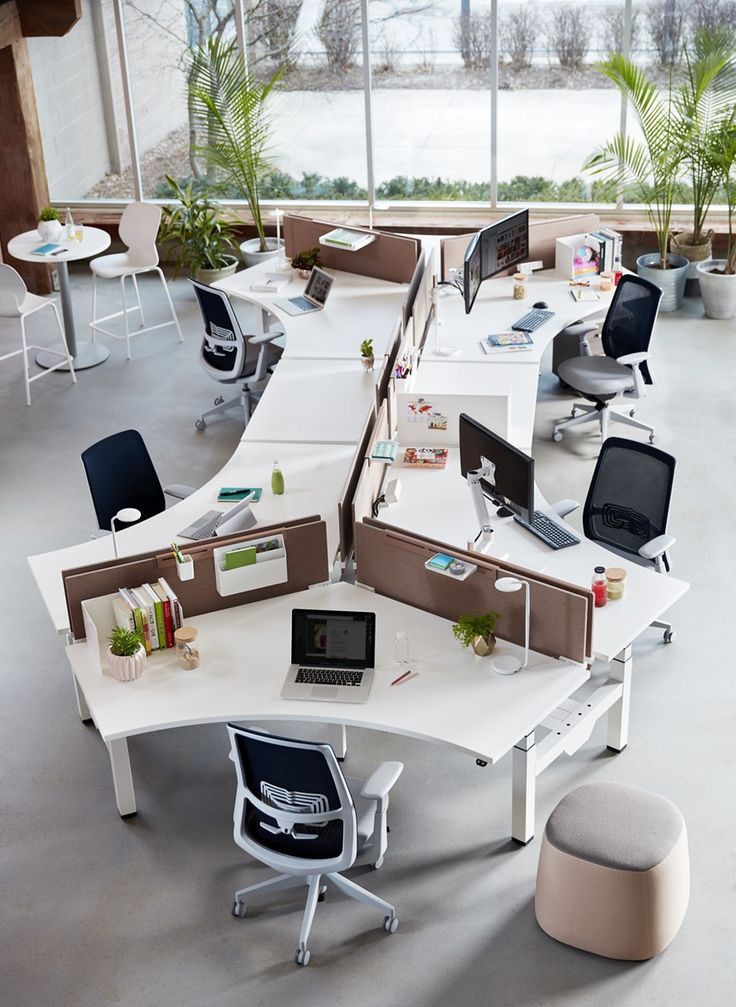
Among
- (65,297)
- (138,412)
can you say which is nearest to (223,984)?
(138,412)

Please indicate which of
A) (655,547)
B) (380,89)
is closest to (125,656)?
(655,547)

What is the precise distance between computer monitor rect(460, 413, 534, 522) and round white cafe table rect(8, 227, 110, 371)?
4345mm

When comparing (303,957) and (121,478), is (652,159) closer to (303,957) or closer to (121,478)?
(121,478)

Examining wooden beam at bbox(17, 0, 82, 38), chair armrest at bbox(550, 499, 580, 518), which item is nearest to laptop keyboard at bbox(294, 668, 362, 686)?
chair armrest at bbox(550, 499, 580, 518)

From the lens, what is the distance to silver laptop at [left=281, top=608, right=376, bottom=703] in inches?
175

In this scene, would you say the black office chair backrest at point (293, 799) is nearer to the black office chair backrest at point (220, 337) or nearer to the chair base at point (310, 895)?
the chair base at point (310, 895)

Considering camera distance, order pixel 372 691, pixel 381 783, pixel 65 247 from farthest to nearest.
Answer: pixel 65 247 < pixel 372 691 < pixel 381 783

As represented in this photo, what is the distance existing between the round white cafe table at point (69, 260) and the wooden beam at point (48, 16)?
178 centimetres

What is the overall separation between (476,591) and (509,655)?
0.28 m

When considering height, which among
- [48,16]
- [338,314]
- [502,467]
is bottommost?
[338,314]

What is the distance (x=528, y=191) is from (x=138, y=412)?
164 inches

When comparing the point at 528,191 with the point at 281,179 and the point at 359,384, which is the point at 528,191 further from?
the point at 359,384

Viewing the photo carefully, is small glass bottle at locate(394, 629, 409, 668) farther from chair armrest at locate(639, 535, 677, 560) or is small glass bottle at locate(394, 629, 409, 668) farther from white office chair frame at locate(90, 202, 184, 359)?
white office chair frame at locate(90, 202, 184, 359)

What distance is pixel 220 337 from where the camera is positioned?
7.48 m
